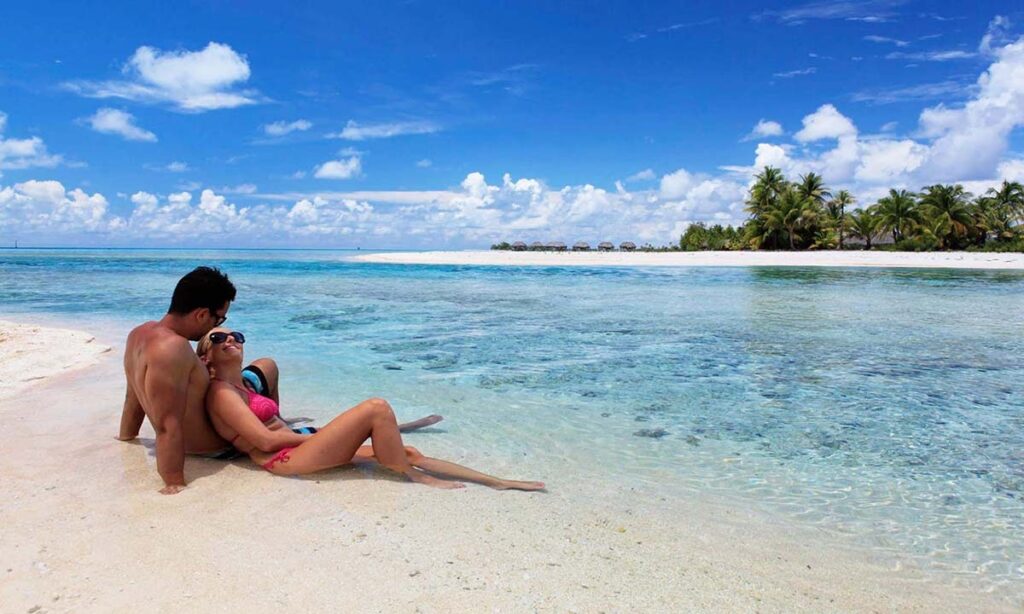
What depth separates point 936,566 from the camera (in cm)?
327

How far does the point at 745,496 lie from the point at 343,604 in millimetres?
2817

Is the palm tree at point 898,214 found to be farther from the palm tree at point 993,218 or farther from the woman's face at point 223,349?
the woman's face at point 223,349

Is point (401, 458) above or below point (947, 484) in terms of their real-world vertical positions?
above

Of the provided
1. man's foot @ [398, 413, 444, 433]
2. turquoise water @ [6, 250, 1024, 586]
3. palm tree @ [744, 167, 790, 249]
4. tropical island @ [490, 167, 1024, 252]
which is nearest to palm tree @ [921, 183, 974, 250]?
tropical island @ [490, 167, 1024, 252]

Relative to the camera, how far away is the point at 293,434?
13.8ft

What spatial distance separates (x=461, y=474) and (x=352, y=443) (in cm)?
79

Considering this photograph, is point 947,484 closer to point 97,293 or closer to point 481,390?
point 481,390

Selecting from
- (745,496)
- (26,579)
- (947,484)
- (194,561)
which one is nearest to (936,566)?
(745,496)

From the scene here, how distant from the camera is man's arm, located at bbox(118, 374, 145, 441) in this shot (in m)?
4.72

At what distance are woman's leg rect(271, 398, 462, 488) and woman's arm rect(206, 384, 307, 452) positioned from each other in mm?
122

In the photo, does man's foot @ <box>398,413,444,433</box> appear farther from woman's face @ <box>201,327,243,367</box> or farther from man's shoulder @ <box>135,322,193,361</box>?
man's shoulder @ <box>135,322,193,361</box>

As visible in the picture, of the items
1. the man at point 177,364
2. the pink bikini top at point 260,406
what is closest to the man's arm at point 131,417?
the man at point 177,364

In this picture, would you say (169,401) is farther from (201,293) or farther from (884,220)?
(884,220)

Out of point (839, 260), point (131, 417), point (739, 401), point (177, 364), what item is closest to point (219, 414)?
Result: point (177, 364)
